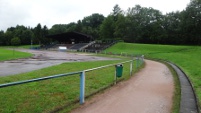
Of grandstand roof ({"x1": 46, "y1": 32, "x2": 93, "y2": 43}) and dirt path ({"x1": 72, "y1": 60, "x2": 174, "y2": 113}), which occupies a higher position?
grandstand roof ({"x1": 46, "y1": 32, "x2": 93, "y2": 43})

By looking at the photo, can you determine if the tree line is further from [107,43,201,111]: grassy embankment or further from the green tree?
the green tree

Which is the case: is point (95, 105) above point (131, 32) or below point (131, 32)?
below

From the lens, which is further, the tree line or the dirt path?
the tree line

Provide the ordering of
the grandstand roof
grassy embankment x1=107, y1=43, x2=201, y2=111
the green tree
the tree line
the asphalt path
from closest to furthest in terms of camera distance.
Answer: grassy embankment x1=107, y1=43, x2=201, y2=111 < the asphalt path < the tree line < the grandstand roof < the green tree

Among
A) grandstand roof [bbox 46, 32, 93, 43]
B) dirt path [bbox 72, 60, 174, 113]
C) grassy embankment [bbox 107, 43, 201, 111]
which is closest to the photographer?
dirt path [bbox 72, 60, 174, 113]

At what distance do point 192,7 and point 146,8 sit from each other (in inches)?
937

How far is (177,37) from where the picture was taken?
81.8 metres

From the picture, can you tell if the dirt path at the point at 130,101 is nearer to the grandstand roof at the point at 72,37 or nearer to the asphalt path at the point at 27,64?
the asphalt path at the point at 27,64

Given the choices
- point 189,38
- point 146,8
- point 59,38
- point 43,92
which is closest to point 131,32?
point 146,8

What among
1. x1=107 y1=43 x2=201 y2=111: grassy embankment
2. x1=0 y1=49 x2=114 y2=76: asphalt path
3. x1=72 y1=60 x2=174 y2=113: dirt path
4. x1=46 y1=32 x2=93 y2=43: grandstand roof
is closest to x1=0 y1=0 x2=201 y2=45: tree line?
x1=46 y1=32 x2=93 y2=43: grandstand roof

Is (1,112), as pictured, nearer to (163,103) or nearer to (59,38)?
(163,103)

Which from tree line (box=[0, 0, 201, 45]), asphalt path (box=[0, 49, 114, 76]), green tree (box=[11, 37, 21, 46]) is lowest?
asphalt path (box=[0, 49, 114, 76])

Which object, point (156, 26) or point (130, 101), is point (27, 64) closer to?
point (130, 101)

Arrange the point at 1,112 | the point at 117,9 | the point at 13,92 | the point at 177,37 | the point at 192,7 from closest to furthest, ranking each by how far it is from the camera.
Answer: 1. the point at 1,112
2. the point at 13,92
3. the point at 192,7
4. the point at 177,37
5. the point at 117,9
